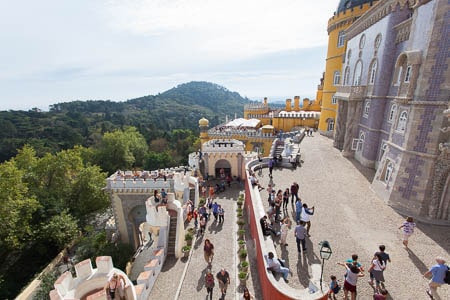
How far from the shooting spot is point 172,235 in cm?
1196

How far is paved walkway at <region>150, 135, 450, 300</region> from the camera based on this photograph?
7340mm

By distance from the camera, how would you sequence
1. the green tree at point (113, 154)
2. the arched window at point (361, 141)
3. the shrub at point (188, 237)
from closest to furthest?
the shrub at point (188, 237), the arched window at point (361, 141), the green tree at point (113, 154)

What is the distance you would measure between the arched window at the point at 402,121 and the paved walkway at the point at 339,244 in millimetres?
3890

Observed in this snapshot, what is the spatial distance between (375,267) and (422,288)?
1663 millimetres

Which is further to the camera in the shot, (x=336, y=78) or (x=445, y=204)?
(x=336, y=78)

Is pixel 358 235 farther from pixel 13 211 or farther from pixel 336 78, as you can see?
pixel 13 211

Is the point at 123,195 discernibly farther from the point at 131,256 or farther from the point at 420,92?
the point at 420,92

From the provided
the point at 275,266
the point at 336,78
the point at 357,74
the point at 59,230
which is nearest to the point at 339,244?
the point at 275,266

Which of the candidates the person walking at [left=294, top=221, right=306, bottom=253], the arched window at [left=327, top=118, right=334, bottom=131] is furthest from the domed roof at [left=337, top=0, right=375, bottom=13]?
the person walking at [left=294, top=221, right=306, bottom=253]

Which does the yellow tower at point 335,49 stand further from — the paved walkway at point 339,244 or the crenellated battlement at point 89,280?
the crenellated battlement at point 89,280

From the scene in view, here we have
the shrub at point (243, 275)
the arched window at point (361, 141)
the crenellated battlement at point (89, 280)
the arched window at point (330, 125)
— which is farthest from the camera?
the arched window at point (330, 125)

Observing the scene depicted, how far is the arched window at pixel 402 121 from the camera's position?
1118cm

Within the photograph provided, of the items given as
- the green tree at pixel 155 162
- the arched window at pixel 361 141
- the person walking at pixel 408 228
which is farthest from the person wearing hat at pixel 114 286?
the green tree at pixel 155 162

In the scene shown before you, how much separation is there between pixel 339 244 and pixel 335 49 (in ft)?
76.8
